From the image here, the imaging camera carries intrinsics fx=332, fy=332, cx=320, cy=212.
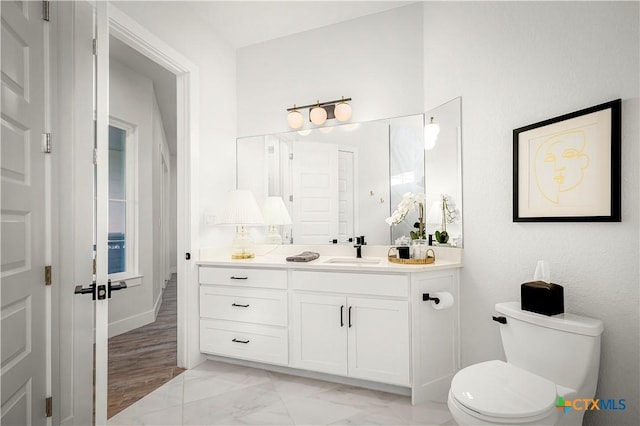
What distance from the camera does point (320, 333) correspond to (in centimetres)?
231

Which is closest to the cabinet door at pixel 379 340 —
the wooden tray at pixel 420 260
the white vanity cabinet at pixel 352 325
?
the white vanity cabinet at pixel 352 325

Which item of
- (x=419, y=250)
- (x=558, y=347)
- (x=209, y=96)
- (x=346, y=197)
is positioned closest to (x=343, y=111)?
(x=346, y=197)

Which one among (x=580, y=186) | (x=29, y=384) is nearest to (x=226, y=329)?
(x=29, y=384)

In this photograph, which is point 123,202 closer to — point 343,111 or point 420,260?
point 343,111

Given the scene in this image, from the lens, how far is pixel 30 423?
1369 mm

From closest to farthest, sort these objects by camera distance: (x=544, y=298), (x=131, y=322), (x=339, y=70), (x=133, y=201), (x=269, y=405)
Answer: (x=544, y=298) → (x=269, y=405) → (x=339, y=70) → (x=131, y=322) → (x=133, y=201)

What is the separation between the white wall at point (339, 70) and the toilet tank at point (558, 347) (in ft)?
5.65

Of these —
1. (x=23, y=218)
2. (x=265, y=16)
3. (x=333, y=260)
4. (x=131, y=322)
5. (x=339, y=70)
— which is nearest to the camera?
(x=23, y=218)

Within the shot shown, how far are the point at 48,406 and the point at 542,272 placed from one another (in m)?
2.40

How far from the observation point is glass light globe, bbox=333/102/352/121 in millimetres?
2816

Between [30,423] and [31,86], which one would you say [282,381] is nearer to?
[30,423]

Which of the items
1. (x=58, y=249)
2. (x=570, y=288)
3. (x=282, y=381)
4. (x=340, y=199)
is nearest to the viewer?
(x=58, y=249)

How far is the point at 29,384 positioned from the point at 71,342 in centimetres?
22

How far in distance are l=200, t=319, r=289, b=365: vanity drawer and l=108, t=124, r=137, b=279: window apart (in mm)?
1530
